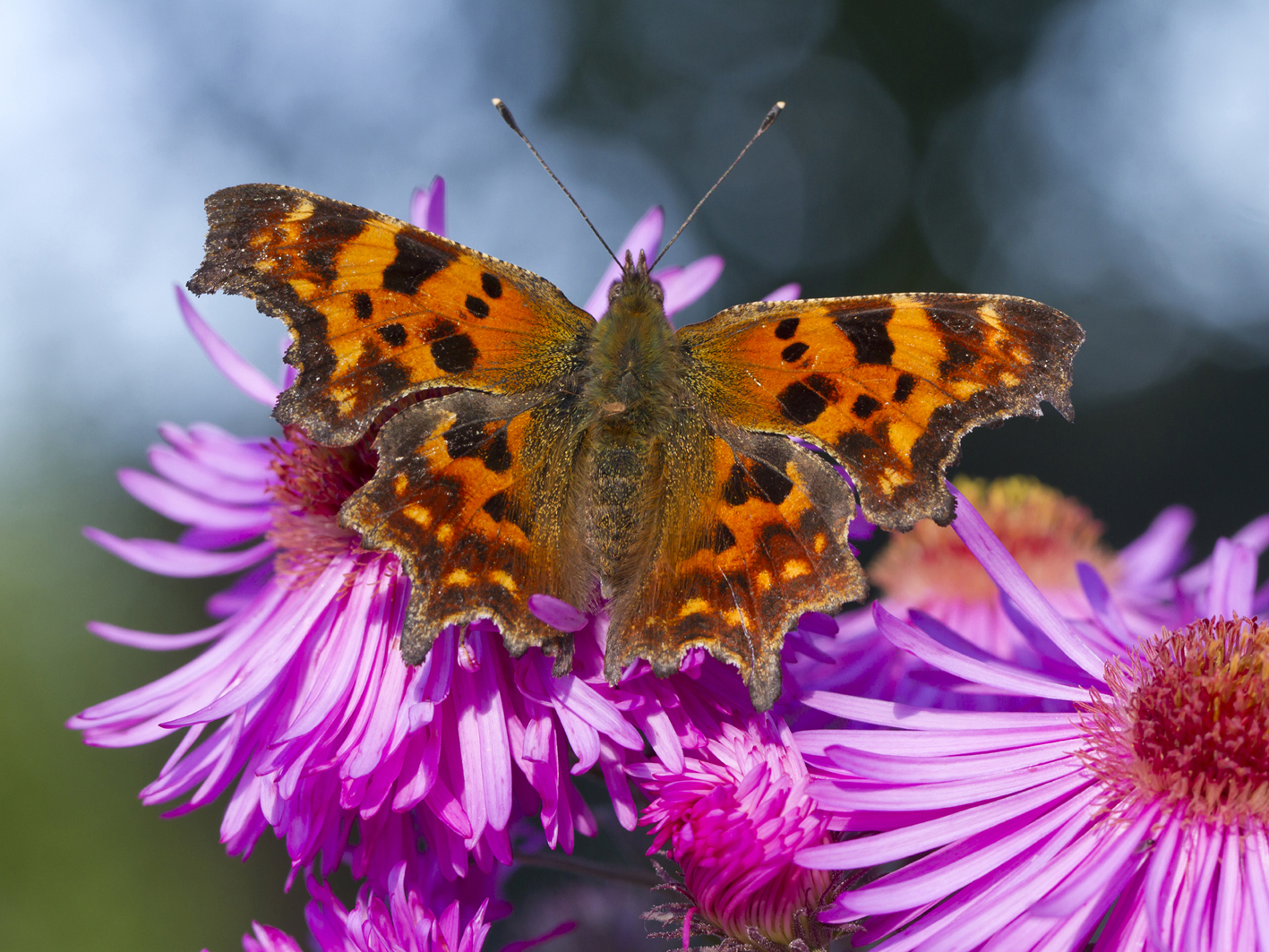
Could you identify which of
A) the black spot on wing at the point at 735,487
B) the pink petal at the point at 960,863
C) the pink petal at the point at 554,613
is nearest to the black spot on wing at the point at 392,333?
the pink petal at the point at 554,613

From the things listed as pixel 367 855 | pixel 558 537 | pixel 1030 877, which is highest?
pixel 558 537

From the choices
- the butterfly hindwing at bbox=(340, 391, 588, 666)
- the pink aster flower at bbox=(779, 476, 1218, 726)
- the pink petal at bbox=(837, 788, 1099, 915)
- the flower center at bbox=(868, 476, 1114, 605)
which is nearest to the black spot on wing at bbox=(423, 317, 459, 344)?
→ the butterfly hindwing at bbox=(340, 391, 588, 666)

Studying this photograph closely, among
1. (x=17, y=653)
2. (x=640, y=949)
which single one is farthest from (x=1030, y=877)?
(x=17, y=653)

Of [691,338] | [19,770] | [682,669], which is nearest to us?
[682,669]

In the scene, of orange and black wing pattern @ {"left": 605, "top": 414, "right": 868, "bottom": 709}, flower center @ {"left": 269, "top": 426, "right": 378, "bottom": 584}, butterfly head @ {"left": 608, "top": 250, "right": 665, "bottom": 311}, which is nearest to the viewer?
orange and black wing pattern @ {"left": 605, "top": 414, "right": 868, "bottom": 709}

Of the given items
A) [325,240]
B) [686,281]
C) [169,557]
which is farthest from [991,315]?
[169,557]

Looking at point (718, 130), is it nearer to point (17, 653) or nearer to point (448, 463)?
point (17, 653)

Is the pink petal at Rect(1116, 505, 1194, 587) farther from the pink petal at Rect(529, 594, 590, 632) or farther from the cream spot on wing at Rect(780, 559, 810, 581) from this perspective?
the pink petal at Rect(529, 594, 590, 632)

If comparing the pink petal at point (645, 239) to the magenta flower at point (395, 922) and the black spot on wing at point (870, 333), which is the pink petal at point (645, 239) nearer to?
the black spot on wing at point (870, 333)
